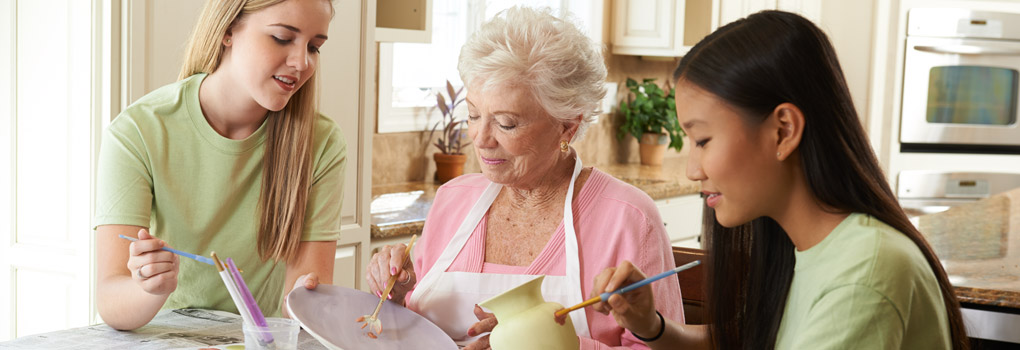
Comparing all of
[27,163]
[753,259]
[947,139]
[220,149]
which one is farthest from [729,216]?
[947,139]

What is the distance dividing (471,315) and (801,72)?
76 cm

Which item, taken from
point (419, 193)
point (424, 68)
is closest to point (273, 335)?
point (419, 193)

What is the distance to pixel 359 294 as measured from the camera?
5.13 feet

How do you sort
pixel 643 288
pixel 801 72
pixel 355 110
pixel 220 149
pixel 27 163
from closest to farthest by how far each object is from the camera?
→ pixel 801 72 < pixel 643 288 < pixel 220 149 < pixel 27 163 < pixel 355 110

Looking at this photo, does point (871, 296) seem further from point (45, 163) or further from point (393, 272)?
point (45, 163)

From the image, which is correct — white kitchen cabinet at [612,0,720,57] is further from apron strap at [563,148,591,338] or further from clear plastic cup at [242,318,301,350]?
clear plastic cup at [242,318,301,350]

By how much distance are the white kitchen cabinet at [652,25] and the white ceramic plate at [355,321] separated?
10.7ft

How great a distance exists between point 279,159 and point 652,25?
3167 millimetres

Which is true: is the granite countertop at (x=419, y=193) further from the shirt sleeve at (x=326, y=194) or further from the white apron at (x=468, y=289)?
the white apron at (x=468, y=289)

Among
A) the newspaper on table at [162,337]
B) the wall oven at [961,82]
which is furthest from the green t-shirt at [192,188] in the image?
the wall oven at [961,82]

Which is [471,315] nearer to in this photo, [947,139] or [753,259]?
[753,259]

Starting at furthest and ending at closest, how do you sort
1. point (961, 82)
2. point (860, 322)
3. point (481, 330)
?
point (961, 82) → point (481, 330) → point (860, 322)

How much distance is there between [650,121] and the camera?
187 inches

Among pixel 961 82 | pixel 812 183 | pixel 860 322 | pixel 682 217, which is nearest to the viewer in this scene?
pixel 860 322
